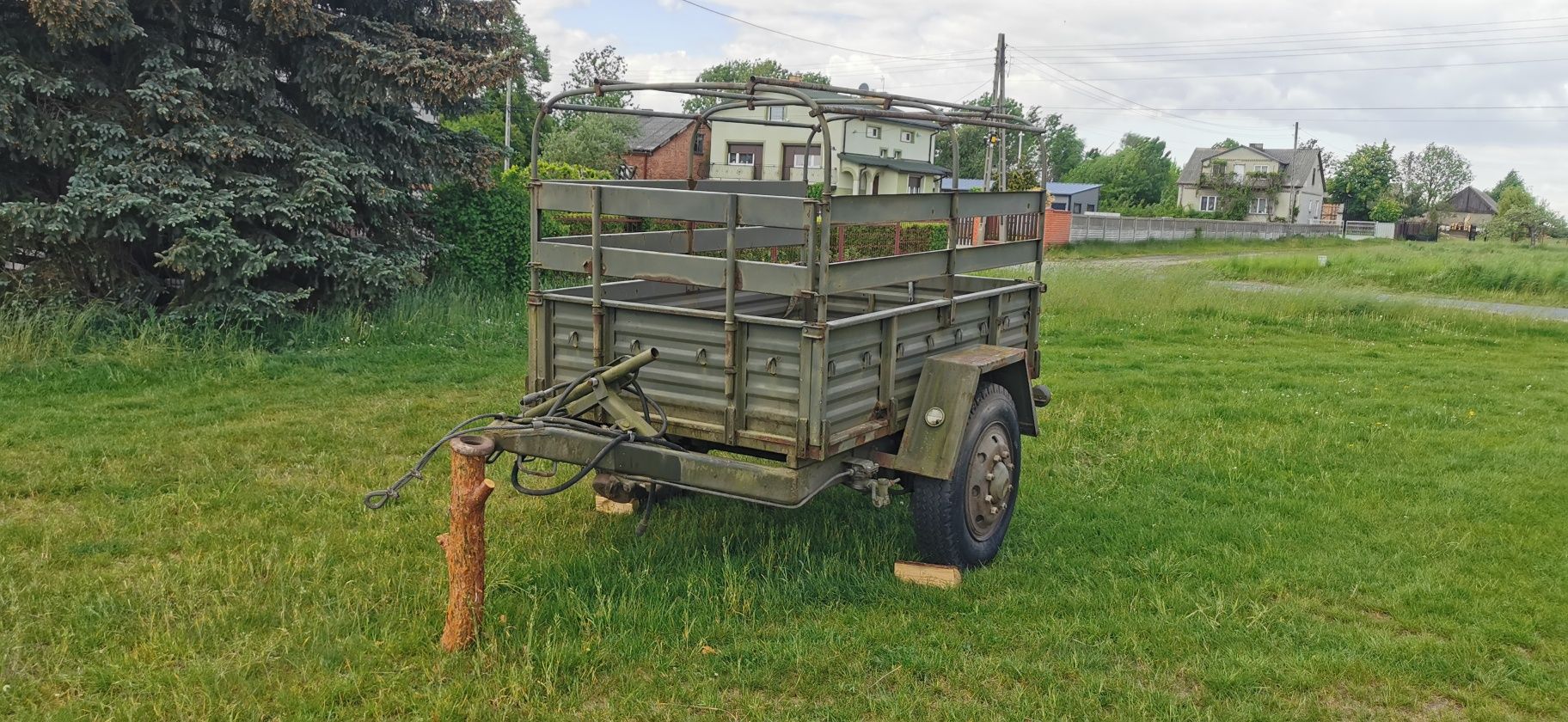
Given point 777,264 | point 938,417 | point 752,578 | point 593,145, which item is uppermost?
point 593,145

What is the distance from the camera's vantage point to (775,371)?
523 centimetres

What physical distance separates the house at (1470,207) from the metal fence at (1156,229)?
164 feet

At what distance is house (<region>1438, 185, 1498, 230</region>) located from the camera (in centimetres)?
10106

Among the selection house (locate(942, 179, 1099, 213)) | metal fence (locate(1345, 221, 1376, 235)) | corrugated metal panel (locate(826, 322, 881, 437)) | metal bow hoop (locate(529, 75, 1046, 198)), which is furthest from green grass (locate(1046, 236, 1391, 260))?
corrugated metal panel (locate(826, 322, 881, 437))

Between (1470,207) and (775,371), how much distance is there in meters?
120

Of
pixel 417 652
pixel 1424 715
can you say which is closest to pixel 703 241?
pixel 417 652

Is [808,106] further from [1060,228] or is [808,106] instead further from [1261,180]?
[1261,180]

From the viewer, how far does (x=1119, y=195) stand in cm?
8994

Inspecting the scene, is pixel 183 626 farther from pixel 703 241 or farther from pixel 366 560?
pixel 703 241

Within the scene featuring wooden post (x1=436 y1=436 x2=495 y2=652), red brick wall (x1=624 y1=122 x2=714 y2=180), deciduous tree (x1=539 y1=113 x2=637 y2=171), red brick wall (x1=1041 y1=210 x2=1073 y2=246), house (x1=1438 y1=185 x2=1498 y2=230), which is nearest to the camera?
wooden post (x1=436 y1=436 x2=495 y2=652)

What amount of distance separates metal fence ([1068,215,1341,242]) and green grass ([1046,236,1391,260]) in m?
0.54

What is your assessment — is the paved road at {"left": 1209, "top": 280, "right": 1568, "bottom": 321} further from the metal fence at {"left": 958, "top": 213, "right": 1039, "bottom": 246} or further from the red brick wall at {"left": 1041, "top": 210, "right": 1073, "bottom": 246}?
the red brick wall at {"left": 1041, "top": 210, "right": 1073, "bottom": 246}

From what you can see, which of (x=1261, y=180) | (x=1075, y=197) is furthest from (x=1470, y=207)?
(x=1075, y=197)

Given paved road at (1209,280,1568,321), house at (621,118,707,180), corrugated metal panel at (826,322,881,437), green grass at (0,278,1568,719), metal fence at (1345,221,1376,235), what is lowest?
green grass at (0,278,1568,719)
